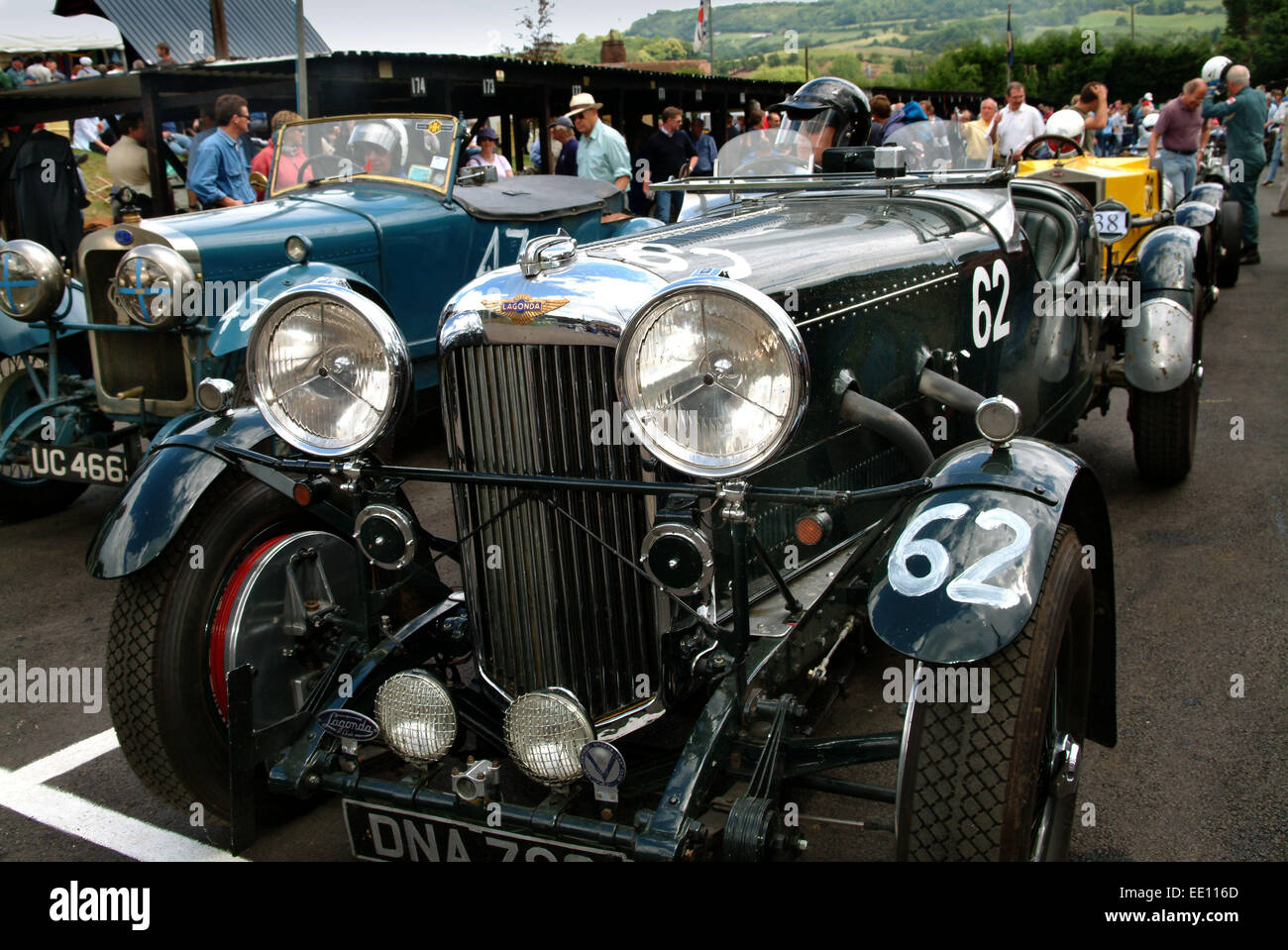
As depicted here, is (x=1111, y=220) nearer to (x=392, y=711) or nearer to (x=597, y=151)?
(x=392, y=711)

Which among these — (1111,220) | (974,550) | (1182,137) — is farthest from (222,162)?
(1182,137)

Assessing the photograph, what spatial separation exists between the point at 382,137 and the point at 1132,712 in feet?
17.6

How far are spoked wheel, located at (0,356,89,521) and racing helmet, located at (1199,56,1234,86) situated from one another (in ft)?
35.3

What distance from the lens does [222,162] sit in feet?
25.0

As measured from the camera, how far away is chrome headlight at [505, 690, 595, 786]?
215 cm

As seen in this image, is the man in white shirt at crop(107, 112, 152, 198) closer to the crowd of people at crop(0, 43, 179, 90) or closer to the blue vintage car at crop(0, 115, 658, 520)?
the crowd of people at crop(0, 43, 179, 90)

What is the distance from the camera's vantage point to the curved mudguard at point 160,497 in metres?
2.53

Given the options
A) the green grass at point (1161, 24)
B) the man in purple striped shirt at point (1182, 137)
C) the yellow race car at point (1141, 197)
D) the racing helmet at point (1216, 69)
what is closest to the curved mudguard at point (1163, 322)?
the yellow race car at point (1141, 197)

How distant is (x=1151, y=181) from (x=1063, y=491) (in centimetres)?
741

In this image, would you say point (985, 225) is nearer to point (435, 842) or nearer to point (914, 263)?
point (914, 263)

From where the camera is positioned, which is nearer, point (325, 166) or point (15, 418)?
point (15, 418)

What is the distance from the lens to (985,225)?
359cm

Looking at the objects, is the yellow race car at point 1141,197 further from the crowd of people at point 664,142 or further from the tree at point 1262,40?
the tree at point 1262,40
